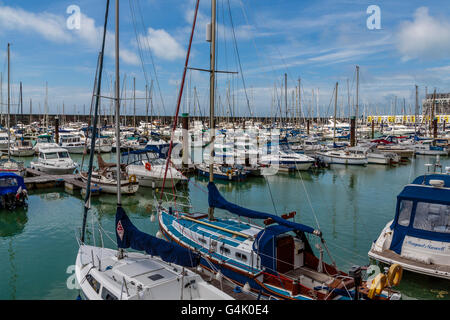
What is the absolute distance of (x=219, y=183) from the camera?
35.4 metres

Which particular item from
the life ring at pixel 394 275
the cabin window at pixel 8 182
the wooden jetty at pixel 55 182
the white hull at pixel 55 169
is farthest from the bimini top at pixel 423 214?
the white hull at pixel 55 169

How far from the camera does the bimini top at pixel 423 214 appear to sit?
1313 centimetres

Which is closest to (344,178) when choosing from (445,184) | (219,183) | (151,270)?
(219,183)

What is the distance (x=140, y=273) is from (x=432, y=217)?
432 inches

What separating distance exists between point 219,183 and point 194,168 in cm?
535

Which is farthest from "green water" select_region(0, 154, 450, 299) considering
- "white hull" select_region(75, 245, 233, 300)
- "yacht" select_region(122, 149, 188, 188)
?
"white hull" select_region(75, 245, 233, 300)

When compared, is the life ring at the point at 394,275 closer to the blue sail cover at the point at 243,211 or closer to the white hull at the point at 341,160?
the blue sail cover at the point at 243,211

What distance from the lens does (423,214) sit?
1353 centimetres

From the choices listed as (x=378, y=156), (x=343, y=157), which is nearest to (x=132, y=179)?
(x=343, y=157)

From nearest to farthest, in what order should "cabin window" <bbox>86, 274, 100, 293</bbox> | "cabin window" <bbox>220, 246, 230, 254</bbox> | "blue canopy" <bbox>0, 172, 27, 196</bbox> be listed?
1. "cabin window" <bbox>86, 274, 100, 293</bbox>
2. "cabin window" <bbox>220, 246, 230, 254</bbox>
3. "blue canopy" <bbox>0, 172, 27, 196</bbox>

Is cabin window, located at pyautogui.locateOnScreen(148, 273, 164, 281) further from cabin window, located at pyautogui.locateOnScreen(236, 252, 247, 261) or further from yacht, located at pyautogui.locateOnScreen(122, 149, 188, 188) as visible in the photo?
yacht, located at pyautogui.locateOnScreen(122, 149, 188, 188)

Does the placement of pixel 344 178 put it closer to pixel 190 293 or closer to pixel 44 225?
pixel 44 225

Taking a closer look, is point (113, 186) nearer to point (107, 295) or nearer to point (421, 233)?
point (107, 295)

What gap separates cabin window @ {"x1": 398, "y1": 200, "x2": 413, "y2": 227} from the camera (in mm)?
13758
